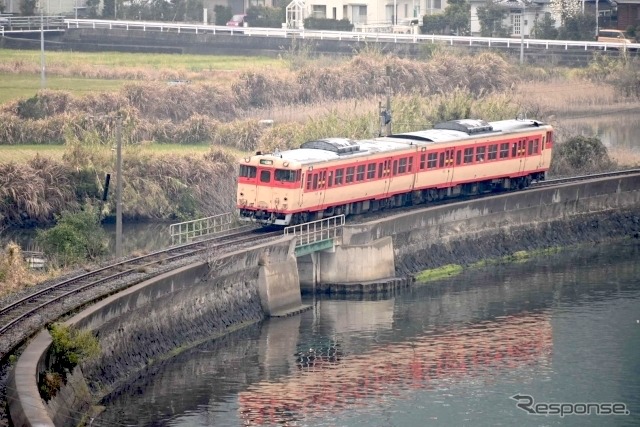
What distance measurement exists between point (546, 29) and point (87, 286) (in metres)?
90.0

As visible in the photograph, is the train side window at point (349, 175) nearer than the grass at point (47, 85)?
Yes

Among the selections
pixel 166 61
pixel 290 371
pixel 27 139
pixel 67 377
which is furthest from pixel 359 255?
pixel 166 61

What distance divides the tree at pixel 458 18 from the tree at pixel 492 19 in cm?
156

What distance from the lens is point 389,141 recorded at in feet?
229

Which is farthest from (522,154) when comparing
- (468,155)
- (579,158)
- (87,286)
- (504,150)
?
(87,286)

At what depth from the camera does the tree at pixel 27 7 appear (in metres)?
127

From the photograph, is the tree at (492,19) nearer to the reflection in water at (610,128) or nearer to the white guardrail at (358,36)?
the white guardrail at (358,36)

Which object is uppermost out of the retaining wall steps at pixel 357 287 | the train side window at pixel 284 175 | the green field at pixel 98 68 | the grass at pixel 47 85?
the green field at pixel 98 68

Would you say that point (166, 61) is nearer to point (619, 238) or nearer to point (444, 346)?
point (619, 238)

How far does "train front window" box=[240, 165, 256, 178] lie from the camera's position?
6231 centimetres

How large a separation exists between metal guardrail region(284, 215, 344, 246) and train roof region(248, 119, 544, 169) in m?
2.67

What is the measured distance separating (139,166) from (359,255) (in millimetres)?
21277

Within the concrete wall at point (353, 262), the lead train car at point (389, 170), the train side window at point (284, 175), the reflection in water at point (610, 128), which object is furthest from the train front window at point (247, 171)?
the reflection in water at point (610, 128)

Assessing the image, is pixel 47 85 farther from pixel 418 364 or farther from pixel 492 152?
pixel 418 364
